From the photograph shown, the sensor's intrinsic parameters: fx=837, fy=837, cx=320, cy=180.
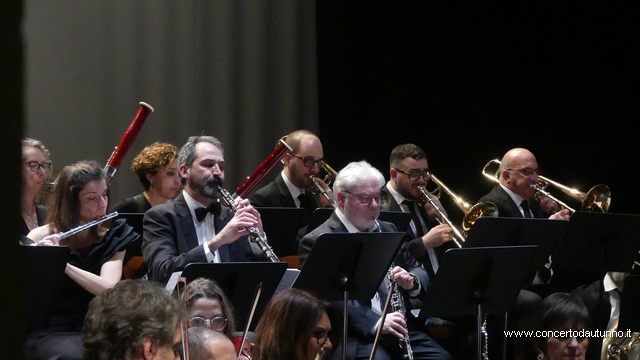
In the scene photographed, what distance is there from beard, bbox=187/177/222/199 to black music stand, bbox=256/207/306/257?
36cm

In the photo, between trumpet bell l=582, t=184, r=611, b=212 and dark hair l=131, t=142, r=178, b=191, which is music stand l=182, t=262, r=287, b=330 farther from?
trumpet bell l=582, t=184, r=611, b=212

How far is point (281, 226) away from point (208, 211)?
52 cm

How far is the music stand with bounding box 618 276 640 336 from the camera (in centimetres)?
362

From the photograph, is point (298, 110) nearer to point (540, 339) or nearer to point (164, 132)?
point (164, 132)

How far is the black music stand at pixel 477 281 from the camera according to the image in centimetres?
338

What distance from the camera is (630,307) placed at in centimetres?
364

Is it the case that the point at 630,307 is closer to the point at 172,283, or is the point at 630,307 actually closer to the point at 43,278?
the point at 172,283

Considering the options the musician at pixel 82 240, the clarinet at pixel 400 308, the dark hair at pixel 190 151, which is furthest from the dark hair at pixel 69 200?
the clarinet at pixel 400 308

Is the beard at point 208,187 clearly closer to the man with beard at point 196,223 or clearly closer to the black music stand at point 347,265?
the man with beard at point 196,223

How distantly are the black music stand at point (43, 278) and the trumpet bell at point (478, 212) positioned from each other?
9.04ft

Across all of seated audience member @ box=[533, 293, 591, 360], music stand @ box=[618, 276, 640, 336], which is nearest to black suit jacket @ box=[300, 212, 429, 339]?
seated audience member @ box=[533, 293, 591, 360]

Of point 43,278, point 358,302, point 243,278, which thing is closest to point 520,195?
point 358,302

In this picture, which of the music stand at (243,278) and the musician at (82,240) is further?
the musician at (82,240)

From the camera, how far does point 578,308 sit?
3.65 metres
